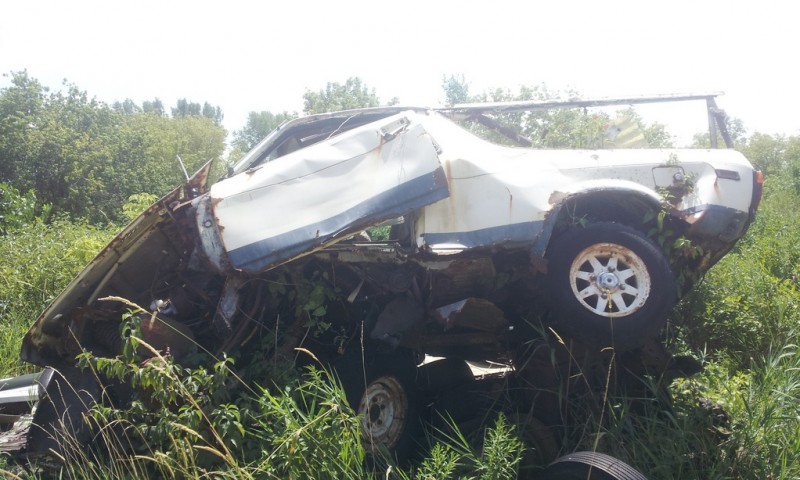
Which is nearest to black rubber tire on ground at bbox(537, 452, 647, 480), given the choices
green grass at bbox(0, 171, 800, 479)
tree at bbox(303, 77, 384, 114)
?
green grass at bbox(0, 171, 800, 479)

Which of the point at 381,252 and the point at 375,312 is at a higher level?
the point at 381,252

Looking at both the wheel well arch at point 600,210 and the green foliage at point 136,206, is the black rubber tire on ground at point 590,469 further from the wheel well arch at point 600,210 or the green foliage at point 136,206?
the green foliage at point 136,206

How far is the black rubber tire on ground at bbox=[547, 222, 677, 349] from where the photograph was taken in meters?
3.70

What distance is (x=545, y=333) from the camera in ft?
13.0

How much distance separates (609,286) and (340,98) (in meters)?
23.6

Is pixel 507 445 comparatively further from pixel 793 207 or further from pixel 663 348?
pixel 793 207

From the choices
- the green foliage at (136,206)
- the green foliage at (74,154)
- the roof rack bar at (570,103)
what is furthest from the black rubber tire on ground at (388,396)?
the green foliage at (74,154)

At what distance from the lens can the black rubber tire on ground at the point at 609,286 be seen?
12.1 ft

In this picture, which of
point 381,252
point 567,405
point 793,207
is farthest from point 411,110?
point 793,207

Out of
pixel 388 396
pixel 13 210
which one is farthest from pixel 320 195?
pixel 13 210

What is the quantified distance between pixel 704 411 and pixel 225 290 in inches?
119

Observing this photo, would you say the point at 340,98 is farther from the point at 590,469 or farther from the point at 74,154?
the point at 590,469

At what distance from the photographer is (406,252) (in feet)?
12.9

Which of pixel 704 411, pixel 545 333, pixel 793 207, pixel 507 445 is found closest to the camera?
pixel 507 445
